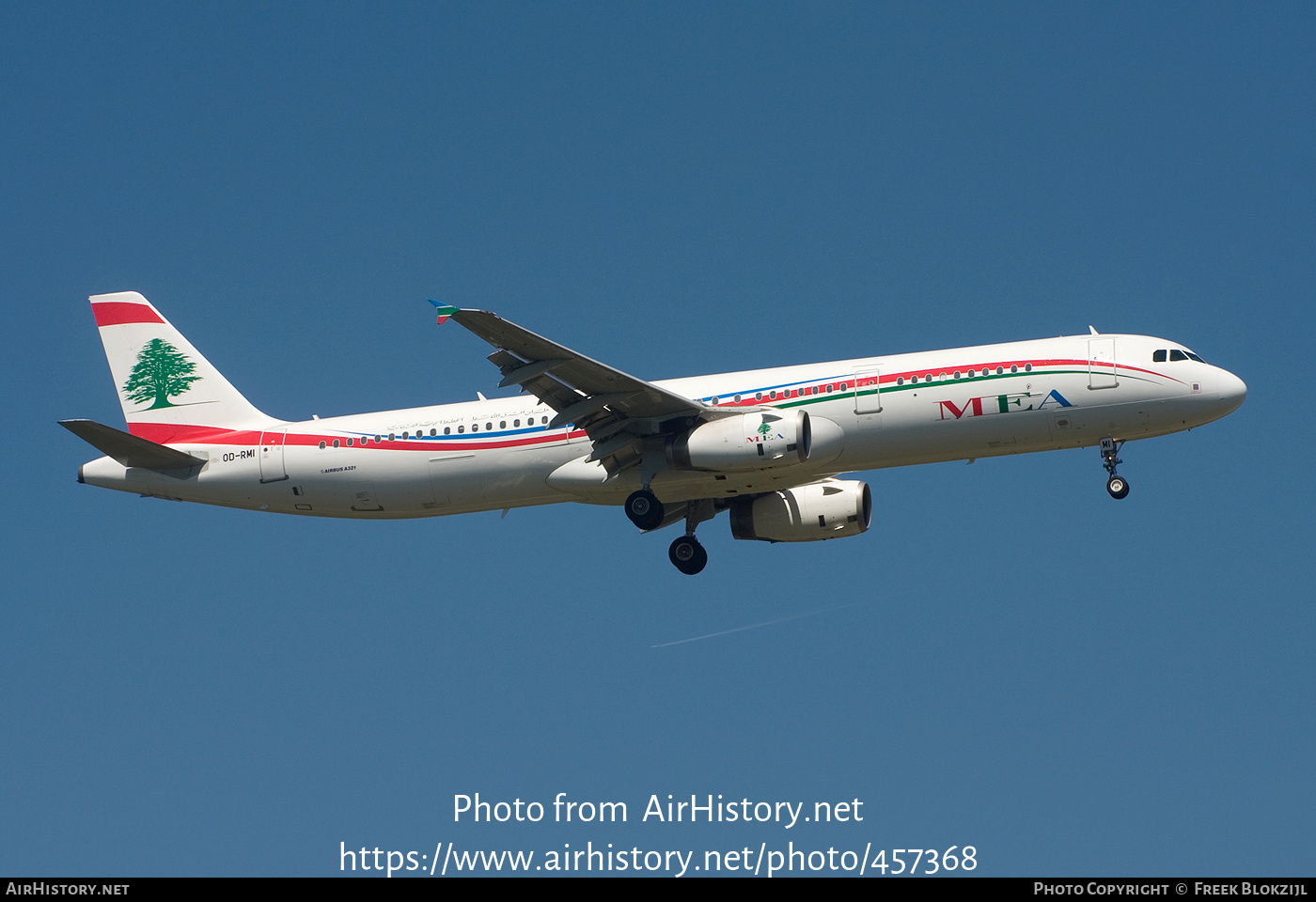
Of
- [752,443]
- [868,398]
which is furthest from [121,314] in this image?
[868,398]

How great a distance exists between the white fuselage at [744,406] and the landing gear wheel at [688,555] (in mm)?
2336

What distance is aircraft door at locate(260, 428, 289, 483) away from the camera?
126 ft

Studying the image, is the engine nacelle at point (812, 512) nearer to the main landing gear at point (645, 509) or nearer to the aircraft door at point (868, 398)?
the main landing gear at point (645, 509)

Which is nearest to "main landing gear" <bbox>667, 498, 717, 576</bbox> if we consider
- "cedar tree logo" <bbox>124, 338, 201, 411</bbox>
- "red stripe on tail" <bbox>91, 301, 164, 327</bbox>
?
"cedar tree logo" <bbox>124, 338, 201, 411</bbox>

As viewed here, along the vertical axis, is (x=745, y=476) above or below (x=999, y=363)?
below

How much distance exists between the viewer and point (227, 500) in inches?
1526

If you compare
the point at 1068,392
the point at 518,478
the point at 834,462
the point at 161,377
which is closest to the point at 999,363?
the point at 1068,392

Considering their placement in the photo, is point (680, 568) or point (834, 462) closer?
point (834, 462)

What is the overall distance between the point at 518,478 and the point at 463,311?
697 cm

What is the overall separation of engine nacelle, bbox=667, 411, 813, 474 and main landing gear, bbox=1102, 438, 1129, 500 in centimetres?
678

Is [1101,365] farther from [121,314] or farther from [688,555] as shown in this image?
[121,314]
